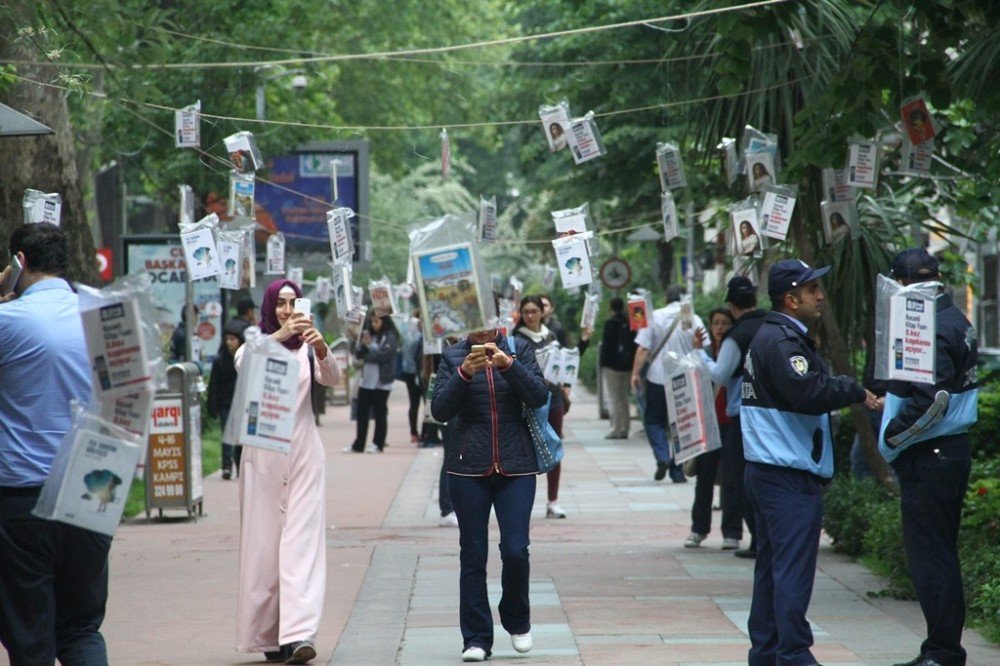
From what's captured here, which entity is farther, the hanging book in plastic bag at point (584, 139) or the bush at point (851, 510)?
the hanging book in plastic bag at point (584, 139)

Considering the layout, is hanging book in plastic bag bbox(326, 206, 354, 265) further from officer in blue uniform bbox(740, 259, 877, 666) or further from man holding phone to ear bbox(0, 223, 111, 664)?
man holding phone to ear bbox(0, 223, 111, 664)

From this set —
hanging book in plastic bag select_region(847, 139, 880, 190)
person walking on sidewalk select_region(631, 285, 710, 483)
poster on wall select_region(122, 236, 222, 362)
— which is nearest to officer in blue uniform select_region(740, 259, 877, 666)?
hanging book in plastic bag select_region(847, 139, 880, 190)

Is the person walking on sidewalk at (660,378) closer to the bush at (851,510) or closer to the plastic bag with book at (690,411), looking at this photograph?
the bush at (851,510)

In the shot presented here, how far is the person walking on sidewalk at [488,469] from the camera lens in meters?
7.71

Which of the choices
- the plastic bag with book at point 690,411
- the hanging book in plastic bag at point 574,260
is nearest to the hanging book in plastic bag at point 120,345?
the plastic bag with book at point 690,411

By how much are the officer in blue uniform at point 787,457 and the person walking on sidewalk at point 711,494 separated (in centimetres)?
454

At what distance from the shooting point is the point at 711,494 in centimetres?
1221

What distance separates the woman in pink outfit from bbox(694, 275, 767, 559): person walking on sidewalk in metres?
3.06

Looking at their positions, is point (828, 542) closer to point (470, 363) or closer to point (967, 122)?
point (967, 122)

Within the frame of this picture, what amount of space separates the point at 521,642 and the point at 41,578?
287cm

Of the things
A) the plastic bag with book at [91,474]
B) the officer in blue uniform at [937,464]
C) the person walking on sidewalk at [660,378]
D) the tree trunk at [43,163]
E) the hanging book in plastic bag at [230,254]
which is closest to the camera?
the plastic bag with book at [91,474]

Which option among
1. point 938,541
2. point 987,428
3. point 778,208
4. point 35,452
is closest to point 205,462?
point 778,208

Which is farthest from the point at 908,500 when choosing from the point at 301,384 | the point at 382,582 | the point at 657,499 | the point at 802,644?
the point at 657,499

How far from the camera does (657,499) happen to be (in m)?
16.1
